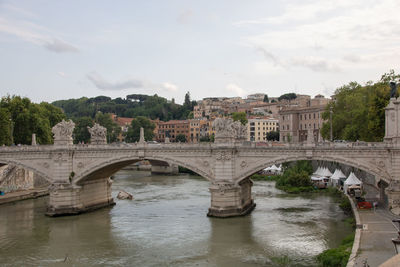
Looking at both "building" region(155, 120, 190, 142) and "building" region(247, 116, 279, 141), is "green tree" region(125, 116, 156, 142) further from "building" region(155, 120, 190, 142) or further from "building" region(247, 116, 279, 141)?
"building" region(247, 116, 279, 141)

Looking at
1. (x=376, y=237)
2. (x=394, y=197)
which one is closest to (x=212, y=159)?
(x=394, y=197)

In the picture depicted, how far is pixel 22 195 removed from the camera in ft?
139

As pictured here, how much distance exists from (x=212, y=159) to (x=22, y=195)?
20559 mm

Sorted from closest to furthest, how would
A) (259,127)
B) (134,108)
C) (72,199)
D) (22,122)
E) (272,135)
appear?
1. (72,199)
2. (22,122)
3. (272,135)
4. (259,127)
5. (134,108)

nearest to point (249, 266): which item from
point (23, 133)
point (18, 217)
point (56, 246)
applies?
point (56, 246)

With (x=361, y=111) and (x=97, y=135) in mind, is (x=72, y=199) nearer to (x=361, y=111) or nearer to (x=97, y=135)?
(x=97, y=135)

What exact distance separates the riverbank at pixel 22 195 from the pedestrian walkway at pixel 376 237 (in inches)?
1183

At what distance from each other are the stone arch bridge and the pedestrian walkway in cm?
177

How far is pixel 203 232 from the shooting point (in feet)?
92.3

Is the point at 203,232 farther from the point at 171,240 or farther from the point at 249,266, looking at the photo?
the point at 249,266

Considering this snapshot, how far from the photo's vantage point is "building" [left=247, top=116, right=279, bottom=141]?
308 feet

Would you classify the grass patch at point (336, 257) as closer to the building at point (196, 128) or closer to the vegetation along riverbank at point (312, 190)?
the vegetation along riverbank at point (312, 190)

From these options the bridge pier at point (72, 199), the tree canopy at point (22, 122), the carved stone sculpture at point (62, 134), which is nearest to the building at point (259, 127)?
the tree canopy at point (22, 122)

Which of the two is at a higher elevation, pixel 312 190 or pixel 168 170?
pixel 168 170
